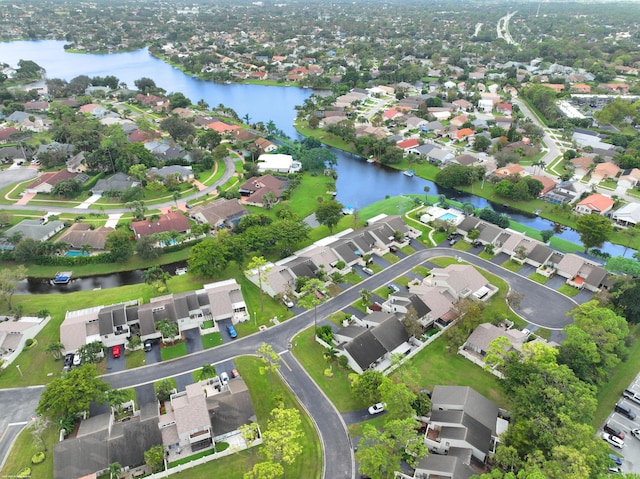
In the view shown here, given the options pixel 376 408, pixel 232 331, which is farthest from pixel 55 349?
pixel 376 408

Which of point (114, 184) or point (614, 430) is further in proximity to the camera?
point (114, 184)

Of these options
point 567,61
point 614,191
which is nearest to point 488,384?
point 614,191

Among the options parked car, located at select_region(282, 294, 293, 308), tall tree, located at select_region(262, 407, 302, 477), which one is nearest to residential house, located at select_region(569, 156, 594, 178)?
parked car, located at select_region(282, 294, 293, 308)

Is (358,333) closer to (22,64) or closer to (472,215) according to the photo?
(472,215)

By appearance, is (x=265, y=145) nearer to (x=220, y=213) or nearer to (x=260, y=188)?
(x=260, y=188)

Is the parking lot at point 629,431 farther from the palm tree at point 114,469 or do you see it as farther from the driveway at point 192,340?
the palm tree at point 114,469

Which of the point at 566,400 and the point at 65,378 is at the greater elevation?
the point at 566,400

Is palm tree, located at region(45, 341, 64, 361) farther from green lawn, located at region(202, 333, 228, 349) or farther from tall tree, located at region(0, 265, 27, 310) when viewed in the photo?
green lawn, located at region(202, 333, 228, 349)
